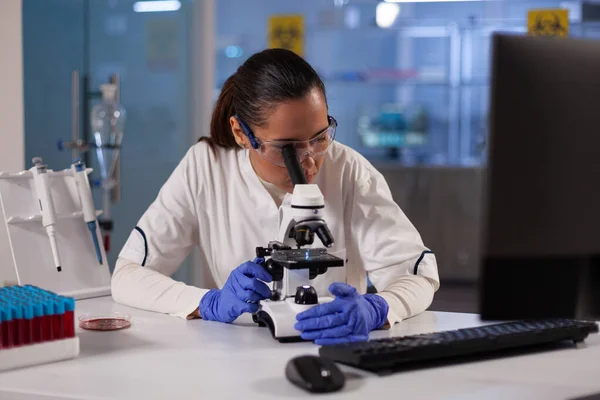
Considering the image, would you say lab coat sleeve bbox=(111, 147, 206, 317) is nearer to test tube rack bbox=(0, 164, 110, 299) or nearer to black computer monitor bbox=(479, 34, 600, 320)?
test tube rack bbox=(0, 164, 110, 299)

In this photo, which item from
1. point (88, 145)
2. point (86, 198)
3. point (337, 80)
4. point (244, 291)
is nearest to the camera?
point (244, 291)

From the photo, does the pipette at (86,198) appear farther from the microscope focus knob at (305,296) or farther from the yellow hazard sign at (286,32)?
the yellow hazard sign at (286,32)

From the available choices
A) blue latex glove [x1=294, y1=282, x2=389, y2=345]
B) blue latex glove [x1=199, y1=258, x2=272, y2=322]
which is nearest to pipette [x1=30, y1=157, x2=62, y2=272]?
blue latex glove [x1=199, y1=258, x2=272, y2=322]

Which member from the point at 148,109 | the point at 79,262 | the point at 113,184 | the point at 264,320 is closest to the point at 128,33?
the point at 148,109

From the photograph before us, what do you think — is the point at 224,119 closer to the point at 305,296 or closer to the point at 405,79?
the point at 305,296

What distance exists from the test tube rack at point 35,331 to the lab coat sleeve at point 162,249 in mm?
395

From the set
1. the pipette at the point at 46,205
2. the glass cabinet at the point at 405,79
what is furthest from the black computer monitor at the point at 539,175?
the glass cabinet at the point at 405,79

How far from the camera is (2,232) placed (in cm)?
223

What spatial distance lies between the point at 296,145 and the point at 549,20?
2960mm

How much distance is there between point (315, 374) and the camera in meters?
1.14

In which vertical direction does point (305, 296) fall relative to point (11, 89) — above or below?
below

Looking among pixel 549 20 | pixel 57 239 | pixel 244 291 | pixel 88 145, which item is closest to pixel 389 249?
pixel 244 291

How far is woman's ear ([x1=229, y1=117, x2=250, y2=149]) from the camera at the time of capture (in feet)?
6.05

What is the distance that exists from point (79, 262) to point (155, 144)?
217cm
